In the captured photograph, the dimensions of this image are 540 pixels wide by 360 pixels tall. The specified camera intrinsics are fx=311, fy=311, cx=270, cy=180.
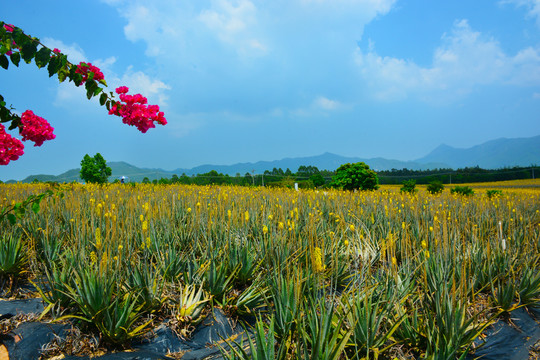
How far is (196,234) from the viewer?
3.38 m

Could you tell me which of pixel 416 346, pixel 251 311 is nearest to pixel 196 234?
pixel 251 311

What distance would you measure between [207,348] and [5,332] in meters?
1.63

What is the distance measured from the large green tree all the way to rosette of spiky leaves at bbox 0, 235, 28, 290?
15278 millimetres

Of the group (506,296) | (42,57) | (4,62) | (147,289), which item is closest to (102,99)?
(42,57)

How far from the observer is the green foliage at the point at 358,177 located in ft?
43.5

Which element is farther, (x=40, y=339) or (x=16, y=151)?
(x=16, y=151)

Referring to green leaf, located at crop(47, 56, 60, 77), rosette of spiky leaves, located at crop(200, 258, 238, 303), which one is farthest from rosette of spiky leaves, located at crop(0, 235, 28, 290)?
rosette of spiky leaves, located at crop(200, 258, 238, 303)

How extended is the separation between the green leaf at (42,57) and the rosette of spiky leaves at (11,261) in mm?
1883

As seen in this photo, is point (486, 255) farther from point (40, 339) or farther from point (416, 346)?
point (40, 339)

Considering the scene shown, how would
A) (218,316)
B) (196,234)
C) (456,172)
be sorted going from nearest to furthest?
(218,316), (196,234), (456,172)

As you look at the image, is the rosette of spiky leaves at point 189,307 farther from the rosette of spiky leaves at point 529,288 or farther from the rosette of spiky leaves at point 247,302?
the rosette of spiky leaves at point 529,288

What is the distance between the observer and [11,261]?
3.20m

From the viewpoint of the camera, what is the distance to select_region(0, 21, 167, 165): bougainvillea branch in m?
2.57

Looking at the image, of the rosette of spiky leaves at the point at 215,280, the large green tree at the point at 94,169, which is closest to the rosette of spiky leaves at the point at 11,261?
the rosette of spiky leaves at the point at 215,280
